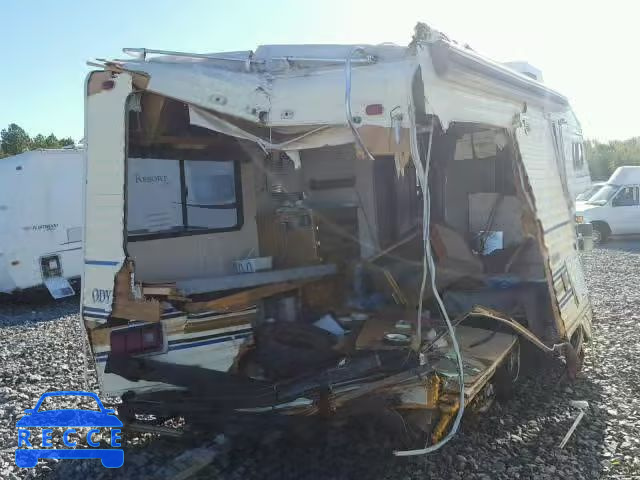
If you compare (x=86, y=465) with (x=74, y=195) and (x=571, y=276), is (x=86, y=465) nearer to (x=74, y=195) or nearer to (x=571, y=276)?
(x=571, y=276)

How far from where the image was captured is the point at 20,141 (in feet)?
121

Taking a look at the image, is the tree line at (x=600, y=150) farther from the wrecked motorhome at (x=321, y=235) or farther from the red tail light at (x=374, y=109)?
the red tail light at (x=374, y=109)

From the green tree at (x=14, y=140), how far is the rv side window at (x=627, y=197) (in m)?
27.7

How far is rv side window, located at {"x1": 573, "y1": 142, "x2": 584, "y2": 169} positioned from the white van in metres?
9.55

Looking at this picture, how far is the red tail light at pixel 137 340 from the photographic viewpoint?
3.73 meters

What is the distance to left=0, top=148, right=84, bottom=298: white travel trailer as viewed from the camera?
9.62 metres

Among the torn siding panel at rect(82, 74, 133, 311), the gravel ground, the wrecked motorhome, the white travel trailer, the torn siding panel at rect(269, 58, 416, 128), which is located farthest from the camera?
the white travel trailer

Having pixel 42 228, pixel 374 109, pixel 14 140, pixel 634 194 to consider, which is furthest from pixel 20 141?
pixel 374 109

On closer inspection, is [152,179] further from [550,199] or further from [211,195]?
[550,199]

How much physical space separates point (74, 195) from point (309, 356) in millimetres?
7721

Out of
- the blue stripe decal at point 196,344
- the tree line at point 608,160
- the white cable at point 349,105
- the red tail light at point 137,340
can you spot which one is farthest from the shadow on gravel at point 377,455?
the tree line at point 608,160

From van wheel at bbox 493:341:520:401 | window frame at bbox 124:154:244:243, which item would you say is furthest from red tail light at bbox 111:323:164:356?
van wheel at bbox 493:341:520:401

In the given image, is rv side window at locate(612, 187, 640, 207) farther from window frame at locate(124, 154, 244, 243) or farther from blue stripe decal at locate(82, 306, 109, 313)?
blue stripe decal at locate(82, 306, 109, 313)

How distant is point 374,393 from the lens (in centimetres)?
354
